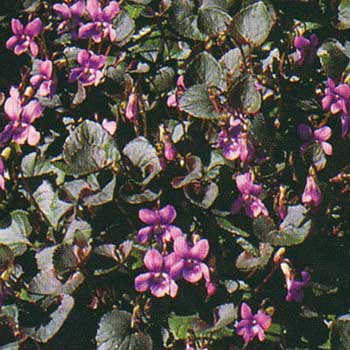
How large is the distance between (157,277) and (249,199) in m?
0.29

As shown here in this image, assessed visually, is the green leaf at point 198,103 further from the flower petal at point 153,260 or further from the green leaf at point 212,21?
the flower petal at point 153,260

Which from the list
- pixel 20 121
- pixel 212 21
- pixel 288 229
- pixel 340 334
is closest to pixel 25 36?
pixel 20 121

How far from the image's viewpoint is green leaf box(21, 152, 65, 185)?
2395 millimetres

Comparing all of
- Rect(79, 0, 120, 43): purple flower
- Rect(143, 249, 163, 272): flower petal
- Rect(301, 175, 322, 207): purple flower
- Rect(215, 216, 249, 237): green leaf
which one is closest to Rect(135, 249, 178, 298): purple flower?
Rect(143, 249, 163, 272): flower petal

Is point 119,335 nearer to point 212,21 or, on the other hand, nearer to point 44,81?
point 44,81

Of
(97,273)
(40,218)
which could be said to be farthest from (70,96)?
(97,273)

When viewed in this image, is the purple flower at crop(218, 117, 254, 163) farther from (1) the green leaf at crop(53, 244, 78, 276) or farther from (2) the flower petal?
(1) the green leaf at crop(53, 244, 78, 276)

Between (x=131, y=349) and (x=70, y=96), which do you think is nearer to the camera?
(x=131, y=349)

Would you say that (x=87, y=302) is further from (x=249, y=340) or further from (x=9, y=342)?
(x=249, y=340)

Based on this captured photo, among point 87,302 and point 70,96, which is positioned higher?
point 70,96

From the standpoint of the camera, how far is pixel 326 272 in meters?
2.30

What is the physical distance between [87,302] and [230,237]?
0.38 meters

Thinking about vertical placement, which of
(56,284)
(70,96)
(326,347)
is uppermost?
(70,96)

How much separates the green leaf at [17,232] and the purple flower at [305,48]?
0.79 m
